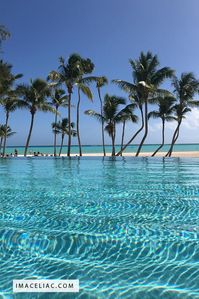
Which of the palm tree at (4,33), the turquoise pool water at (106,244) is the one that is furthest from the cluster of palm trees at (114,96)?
the turquoise pool water at (106,244)

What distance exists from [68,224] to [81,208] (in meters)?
1.02

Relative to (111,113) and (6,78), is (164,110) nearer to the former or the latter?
(111,113)

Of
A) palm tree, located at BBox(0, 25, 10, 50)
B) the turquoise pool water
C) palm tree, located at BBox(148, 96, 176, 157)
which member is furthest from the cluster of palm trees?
the turquoise pool water

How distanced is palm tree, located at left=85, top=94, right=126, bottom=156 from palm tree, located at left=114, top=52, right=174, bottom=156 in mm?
3298

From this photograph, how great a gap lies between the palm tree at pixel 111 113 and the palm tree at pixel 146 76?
330cm

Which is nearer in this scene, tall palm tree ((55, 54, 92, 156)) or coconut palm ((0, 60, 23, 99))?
coconut palm ((0, 60, 23, 99))

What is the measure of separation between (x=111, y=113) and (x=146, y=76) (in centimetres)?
549

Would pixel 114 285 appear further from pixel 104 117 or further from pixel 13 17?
pixel 104 117

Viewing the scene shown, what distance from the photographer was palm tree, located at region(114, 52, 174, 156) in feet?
68.2

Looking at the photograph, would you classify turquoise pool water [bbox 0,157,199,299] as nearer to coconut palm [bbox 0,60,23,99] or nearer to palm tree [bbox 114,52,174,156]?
palm tree [bbox 114,52,174,156]

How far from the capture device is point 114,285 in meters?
2.37

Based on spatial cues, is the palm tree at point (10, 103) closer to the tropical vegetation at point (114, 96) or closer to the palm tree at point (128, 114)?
the tropical vegetation at point (114, 96)

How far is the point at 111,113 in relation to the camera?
2464 cm

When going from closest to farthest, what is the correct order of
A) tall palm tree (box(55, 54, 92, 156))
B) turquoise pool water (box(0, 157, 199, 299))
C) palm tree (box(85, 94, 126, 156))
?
turquoise pool water (box(0, 157, 199, 299)) → tall palm tree (box(55, 54, 92, 156)) → palm tree (box(85, 94, 126, 156))
